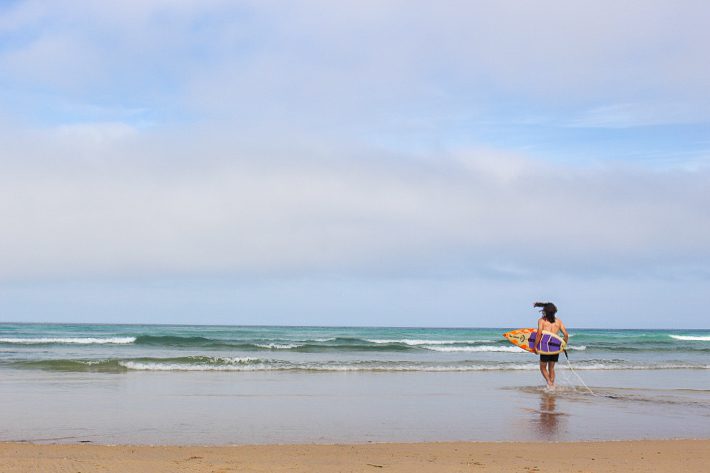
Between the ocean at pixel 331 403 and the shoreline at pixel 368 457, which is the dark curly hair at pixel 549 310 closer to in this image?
the ocean at pixel 331 403

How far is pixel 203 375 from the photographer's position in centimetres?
1770

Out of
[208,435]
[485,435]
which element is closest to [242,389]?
[208,435]

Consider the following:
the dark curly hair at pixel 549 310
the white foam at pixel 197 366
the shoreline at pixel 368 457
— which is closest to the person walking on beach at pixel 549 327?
the dark curly hair at pixel 549 310

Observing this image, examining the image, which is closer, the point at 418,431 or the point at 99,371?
the point at 418,431

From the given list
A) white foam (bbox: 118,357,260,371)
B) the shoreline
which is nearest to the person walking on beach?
the shoreline

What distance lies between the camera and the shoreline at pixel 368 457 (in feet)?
21.7

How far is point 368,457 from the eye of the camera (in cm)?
723

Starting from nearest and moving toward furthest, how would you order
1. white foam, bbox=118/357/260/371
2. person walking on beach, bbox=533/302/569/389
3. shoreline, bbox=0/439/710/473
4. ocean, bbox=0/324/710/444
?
1. shoreline, bbox=0/439/710/473
2. ocean, bbox=0/324/710/444
3. person walking on beach, bbox=533/302/569/389
4. white foam, bbox=118/357/260/371

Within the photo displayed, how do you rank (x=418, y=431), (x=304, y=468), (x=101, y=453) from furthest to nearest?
(x=418, y=431) < (x=101, y=453) < (x=304, y=468)

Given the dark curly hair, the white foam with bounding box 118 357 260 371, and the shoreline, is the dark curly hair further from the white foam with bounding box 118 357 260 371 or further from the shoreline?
the white foam with bounding box 118 357 260 371

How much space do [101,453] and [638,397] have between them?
9.98 metres

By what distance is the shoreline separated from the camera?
6602 millimetres

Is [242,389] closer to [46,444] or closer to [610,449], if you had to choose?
[46,444]

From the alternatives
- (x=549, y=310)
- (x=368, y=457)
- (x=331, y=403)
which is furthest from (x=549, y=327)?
(x=368, y=457)
